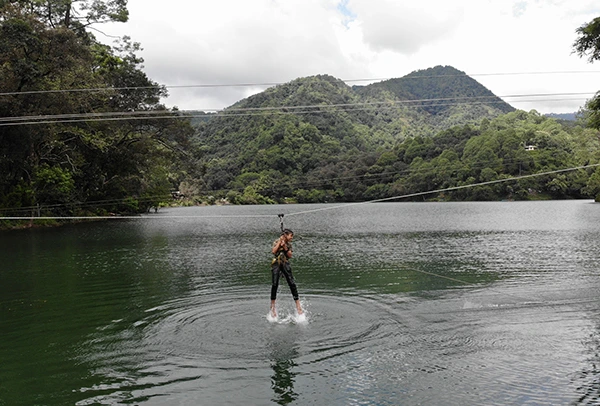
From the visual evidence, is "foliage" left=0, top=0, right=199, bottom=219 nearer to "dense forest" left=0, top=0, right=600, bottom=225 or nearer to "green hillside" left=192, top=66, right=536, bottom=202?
"dense forest" left=0, top=0, right=600, bottom=225

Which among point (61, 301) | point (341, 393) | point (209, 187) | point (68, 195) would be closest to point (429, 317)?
point (341, 393)

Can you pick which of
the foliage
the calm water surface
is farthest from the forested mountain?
the calm water surface

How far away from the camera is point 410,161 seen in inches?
5384

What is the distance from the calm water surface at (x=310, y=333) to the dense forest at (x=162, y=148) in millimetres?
5936

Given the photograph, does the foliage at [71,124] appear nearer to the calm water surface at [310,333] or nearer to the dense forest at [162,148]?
the dense forest at [162,148]

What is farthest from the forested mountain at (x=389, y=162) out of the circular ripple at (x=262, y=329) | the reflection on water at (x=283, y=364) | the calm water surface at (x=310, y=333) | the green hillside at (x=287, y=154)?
the reflection on water at (x=283, y=364)

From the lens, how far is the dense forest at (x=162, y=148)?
128 feet

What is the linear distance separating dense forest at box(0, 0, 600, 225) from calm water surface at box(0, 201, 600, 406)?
594 cm

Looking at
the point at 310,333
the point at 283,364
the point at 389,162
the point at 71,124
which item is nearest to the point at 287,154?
the point at 389,162

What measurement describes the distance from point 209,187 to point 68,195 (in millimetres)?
96033

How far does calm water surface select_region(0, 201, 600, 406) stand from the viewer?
30.0 ft

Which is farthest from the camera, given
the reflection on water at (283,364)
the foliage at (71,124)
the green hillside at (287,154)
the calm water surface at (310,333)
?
the green hillside at (287,154)

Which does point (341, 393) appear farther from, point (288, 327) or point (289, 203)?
point (289, 203)

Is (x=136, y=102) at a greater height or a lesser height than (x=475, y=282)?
greater
